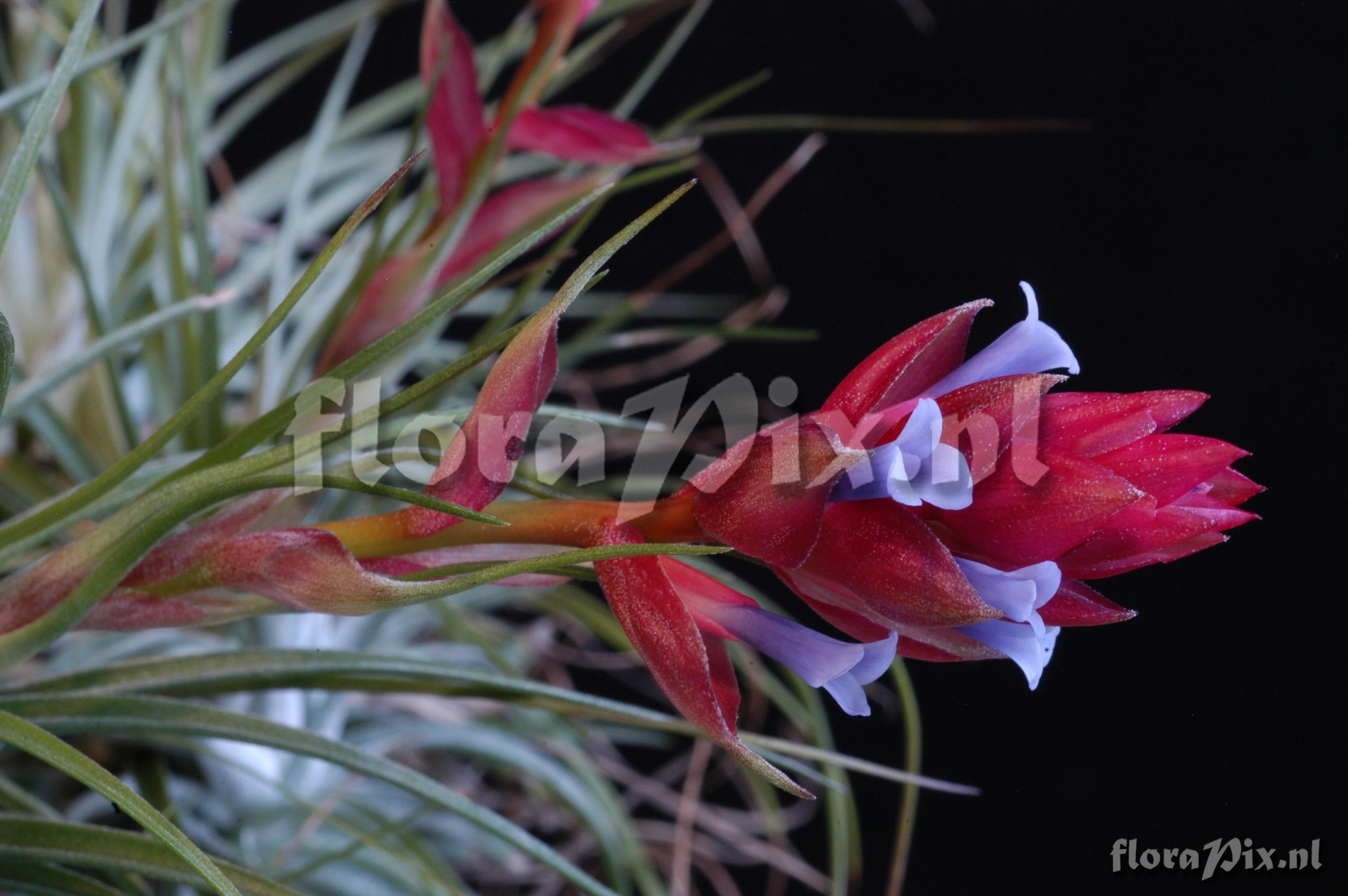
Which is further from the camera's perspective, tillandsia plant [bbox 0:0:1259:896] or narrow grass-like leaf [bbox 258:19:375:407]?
narrow grass-like leaf [bbox 258:19:375:407]

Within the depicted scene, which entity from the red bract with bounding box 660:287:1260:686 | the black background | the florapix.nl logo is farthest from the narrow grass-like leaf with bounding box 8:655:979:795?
the black background

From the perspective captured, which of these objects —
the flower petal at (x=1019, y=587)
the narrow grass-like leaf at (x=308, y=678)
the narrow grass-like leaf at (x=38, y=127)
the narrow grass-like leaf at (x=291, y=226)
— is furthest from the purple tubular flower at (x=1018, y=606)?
the narrow grass-like leaf at (x=291, y=226)

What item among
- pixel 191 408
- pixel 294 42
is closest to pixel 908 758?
pixel 191 408

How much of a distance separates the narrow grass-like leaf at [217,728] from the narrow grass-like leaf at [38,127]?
127 mm

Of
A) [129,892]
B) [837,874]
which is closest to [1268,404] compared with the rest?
[837,874]

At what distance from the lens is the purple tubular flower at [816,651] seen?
0.20 m

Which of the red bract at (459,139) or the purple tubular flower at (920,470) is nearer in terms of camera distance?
the purple tubular flower at (920,470)

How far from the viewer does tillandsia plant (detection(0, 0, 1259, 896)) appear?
0.65 feet

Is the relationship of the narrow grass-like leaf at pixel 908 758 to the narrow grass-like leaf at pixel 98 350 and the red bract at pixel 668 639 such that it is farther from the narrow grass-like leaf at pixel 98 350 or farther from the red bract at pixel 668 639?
the narrow grass-like leaf at pixel 98 350

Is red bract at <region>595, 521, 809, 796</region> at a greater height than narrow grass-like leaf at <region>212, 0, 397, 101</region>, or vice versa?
narrow grass-like leaf at <region>212, 0, 397, 101</region>

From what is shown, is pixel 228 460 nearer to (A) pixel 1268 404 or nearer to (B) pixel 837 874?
(B) pixel 837 874

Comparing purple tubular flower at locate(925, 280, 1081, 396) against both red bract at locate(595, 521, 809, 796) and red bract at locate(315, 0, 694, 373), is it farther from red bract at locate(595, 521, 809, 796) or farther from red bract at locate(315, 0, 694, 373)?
red bract at locate(315, 0, 694, 373)

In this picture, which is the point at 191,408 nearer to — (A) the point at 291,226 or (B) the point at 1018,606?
(B) the point at 1018,606

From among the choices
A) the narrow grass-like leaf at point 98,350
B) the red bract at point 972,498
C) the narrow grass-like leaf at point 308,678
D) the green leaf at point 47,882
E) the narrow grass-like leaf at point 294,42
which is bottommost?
the green leaf at point 47,882
